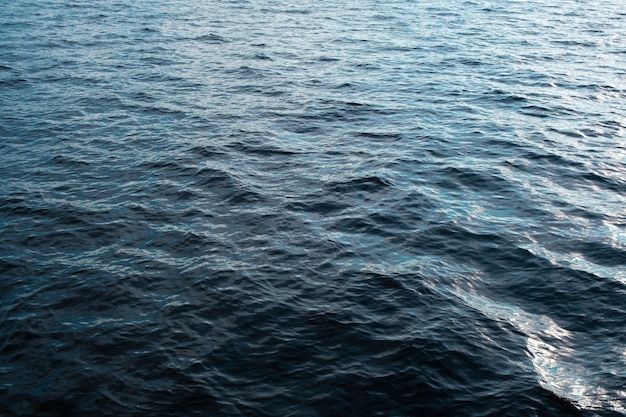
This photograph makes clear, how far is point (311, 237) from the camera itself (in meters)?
15.8

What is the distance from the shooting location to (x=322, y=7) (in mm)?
49250

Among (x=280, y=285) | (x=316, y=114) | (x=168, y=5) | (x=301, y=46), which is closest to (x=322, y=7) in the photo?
(x=168, y=5)

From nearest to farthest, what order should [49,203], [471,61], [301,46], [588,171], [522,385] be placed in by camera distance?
[522,385], [49,203], [588,171], [471,61], [301,46]

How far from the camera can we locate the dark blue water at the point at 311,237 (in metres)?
11.2

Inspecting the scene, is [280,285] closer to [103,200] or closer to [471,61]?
[103,200]

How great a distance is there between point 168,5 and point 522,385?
44791 mm

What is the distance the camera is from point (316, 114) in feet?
80.5

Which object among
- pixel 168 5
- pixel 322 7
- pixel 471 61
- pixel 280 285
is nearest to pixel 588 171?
pixel 280 285

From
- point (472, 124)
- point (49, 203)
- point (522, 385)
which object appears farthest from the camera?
point (472, 124)

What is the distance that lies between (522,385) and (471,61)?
24465 mm

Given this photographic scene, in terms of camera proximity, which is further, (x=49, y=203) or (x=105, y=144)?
(x=105, y=144)

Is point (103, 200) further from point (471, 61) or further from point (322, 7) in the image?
point (322, 7)

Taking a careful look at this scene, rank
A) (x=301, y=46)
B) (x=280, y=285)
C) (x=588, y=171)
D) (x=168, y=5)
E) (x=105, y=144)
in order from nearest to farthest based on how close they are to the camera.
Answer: (x=280, y=285), (x=588, y=171), (x=105, y=144), (x=301, y=46), (x=168, y=5)

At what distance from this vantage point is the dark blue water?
36.6 feet
